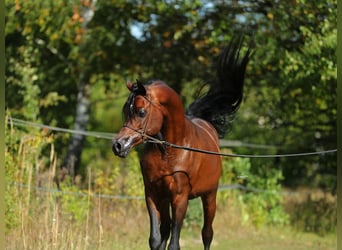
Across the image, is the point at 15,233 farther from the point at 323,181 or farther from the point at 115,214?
the point at 323,181

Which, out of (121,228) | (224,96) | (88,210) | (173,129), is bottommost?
(121,228)

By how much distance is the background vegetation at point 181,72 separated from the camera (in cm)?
1162

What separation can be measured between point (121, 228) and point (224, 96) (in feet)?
10.7

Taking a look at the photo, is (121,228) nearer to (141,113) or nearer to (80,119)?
(80,119)

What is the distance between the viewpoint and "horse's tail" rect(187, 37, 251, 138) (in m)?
8.05

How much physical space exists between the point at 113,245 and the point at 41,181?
1575 millimetres

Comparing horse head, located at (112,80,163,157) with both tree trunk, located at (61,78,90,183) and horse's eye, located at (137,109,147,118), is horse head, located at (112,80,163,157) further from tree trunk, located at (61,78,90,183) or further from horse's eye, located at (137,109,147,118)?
tree trunk, located at (61,78,90,183)

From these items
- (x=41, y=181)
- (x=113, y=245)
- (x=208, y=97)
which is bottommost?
(x=113, y=245)

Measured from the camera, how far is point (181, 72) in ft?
46.5

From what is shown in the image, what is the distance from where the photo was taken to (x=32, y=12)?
12.3 meters

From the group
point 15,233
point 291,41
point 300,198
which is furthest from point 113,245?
point 300,198

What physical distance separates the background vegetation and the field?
0.05m

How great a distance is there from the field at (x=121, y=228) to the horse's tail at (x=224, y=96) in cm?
174

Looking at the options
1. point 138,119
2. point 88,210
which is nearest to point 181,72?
point 88,210
